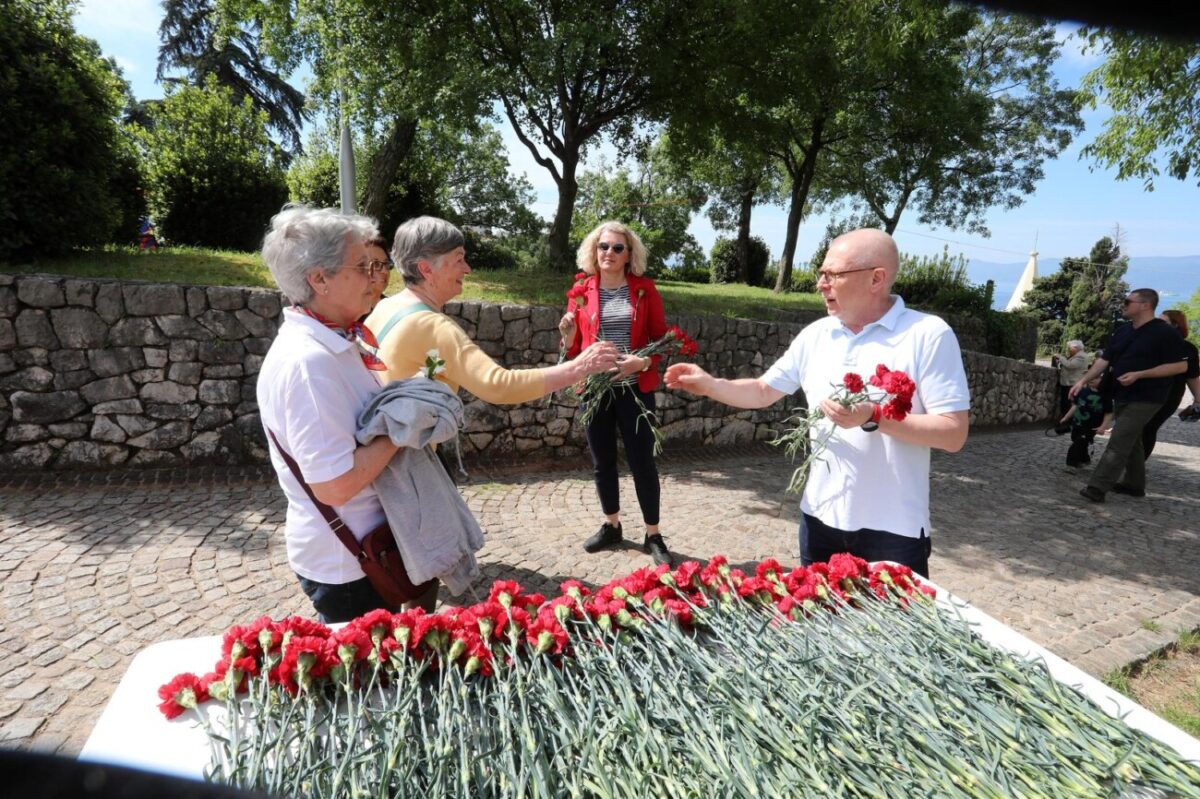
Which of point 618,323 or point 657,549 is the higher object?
point 618,323

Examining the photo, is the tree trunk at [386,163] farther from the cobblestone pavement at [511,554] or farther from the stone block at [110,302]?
the cobblestone pavement at [511,554]

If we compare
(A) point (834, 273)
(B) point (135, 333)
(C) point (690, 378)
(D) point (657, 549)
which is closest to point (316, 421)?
(C) point (690, 378)

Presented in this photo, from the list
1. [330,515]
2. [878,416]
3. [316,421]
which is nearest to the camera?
[316,421]

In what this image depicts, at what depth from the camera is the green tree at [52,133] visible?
604 cm

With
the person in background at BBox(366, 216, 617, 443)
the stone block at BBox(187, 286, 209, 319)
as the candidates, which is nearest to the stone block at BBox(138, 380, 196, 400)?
the stone block at BBox(187, 286, 209, 319)

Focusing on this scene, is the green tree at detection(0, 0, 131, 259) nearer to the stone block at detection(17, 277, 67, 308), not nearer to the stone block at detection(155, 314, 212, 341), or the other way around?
the stone block at detection(17, 277, 67, 308)

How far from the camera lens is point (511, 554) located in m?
4.78

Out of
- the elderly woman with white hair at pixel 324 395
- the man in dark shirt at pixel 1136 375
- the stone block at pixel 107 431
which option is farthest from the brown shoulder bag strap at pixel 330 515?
the man in dark shirt at pixel 1136 375

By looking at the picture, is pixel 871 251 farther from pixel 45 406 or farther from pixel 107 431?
pixel 45 406

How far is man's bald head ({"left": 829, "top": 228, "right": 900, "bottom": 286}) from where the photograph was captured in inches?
95.1

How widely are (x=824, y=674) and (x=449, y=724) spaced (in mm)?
767

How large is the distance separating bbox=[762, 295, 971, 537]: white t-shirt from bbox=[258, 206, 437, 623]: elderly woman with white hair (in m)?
1.72

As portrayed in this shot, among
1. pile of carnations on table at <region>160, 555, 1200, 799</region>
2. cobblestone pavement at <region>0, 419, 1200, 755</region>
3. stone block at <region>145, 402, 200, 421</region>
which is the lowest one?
cobblestone pavement at <region>0, 419, 1200, 755</region>

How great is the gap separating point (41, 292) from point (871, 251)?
686 cm
